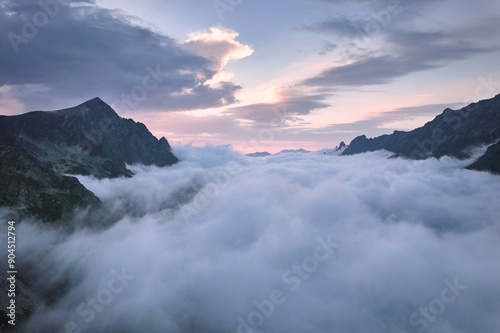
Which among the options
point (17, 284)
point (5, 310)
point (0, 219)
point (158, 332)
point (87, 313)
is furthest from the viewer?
point (158, 332)

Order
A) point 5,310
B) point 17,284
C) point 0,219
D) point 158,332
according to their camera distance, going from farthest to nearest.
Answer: point 158,332, point 0,219, point 17,284, point 5,310

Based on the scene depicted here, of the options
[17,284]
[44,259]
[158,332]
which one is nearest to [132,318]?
[158,332]

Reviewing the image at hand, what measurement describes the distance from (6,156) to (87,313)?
123651 mm

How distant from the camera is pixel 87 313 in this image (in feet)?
570

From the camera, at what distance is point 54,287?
6511 inches

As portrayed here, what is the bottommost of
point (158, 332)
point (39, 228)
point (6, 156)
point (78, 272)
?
point (158, 332)

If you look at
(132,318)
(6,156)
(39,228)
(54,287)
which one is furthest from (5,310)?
(6,156)

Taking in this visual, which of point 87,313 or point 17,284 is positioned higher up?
point 17,284

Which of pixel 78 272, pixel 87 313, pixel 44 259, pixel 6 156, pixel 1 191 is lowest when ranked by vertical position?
pixel 87 313

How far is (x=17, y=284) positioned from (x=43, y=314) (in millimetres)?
18871

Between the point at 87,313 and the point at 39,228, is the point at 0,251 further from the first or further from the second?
the point at 87,313

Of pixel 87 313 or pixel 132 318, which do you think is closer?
pixel 87 313

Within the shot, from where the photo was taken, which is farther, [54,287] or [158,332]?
[158,332]

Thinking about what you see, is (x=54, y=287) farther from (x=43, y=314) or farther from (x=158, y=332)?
(x=158, y=332)
